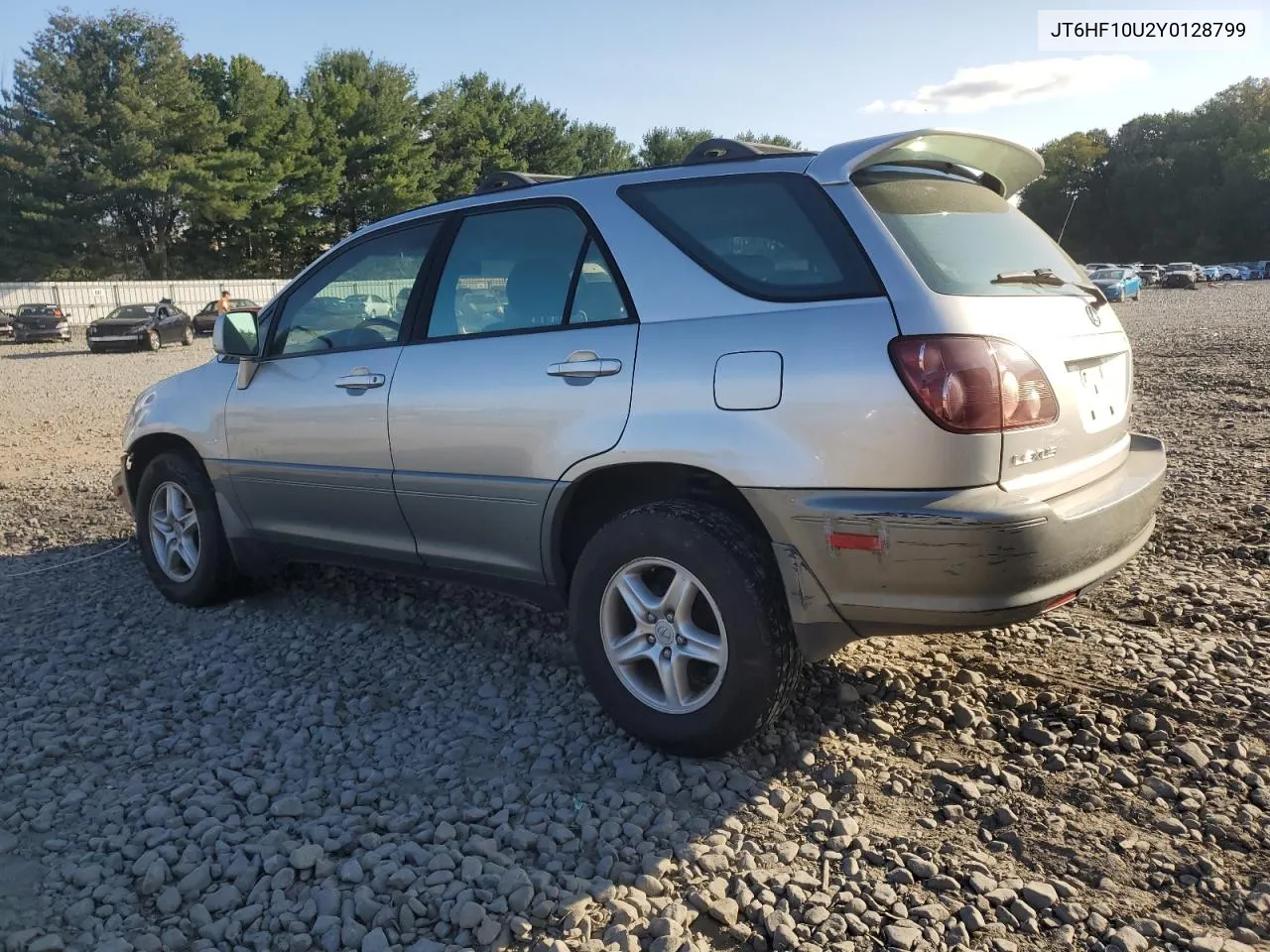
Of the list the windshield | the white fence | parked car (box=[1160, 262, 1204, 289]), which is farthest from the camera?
parked car (box=[1160, 262, 1204, 289])

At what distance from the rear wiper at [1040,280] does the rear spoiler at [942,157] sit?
514 millimetres

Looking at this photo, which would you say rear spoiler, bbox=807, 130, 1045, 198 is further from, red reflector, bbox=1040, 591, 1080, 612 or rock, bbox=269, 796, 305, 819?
rock, bbox=269, 796, 305, 819

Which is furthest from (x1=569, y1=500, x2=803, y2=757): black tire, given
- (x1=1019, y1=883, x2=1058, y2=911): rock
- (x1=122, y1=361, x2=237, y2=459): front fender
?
(x1=122, y1=361, x2=237, y2=459): front fender

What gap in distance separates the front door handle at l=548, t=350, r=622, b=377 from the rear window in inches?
37.2

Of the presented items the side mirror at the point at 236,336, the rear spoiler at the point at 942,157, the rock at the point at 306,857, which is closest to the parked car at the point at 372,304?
the side mirror at the point at 236,336

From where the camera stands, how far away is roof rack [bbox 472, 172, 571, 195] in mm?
3903

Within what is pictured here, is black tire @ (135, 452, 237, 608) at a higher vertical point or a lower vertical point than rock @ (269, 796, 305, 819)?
higher

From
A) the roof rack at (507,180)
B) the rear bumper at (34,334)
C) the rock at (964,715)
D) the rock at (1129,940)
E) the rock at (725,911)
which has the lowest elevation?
the rock at (1129,940)

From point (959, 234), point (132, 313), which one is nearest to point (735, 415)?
point (959, 234)

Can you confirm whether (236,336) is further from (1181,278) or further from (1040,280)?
(1181,278)

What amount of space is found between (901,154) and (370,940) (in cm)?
275

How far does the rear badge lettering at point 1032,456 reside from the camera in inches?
109

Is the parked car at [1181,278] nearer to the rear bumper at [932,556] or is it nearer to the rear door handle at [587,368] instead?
the rear bumper at [932,556]

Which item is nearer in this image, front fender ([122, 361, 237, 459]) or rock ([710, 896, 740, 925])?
rock ([710, 896, 740, 925])
